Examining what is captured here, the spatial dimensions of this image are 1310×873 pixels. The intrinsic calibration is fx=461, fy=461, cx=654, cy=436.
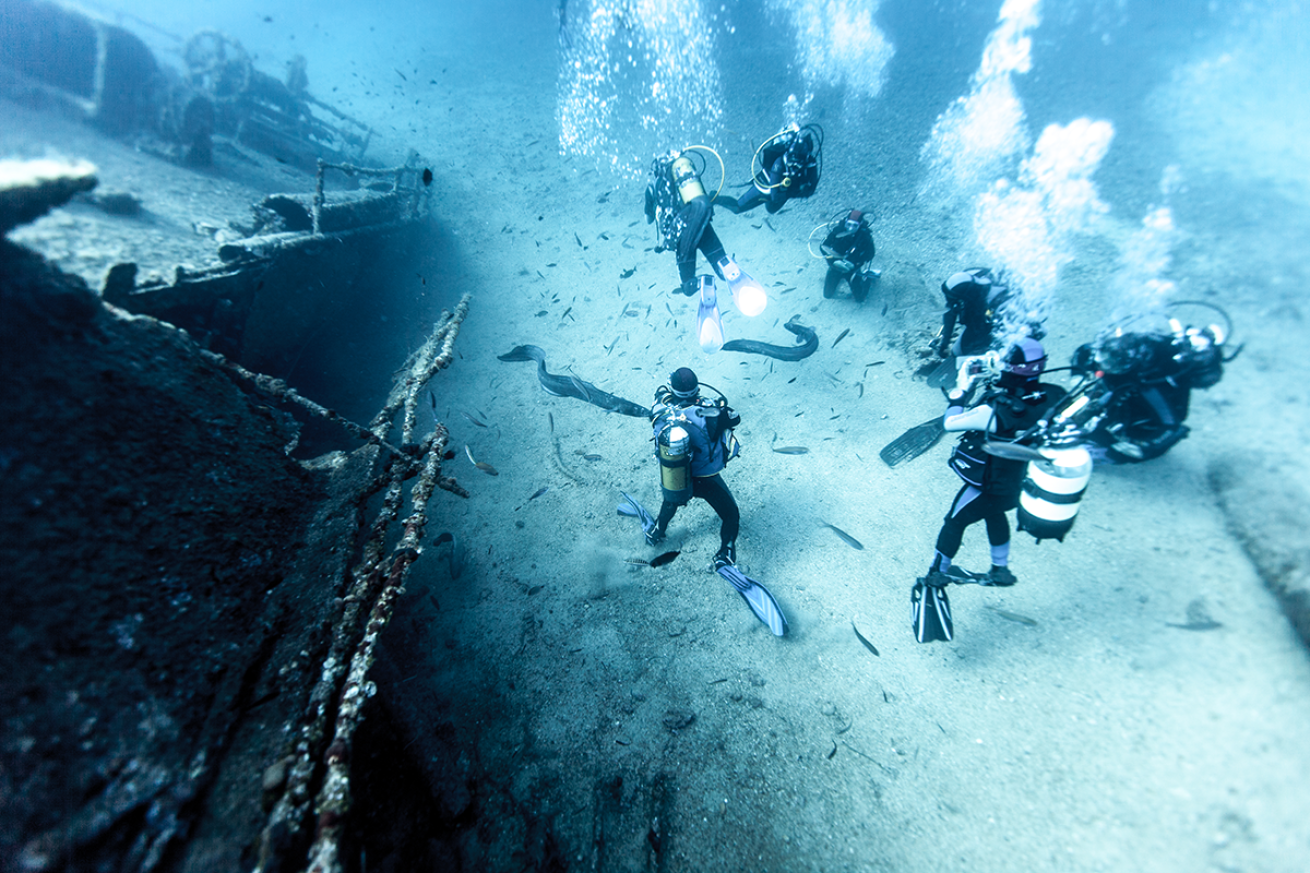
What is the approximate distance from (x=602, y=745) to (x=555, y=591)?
1.68 meters

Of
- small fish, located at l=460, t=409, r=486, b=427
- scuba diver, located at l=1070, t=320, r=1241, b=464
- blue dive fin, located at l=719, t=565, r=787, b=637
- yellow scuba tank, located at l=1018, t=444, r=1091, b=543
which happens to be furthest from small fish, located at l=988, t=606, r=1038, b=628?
small fish, located at l=460, t=409, r=486, b=427

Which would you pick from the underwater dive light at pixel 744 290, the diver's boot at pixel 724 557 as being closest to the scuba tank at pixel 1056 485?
the diver's boot at pixel 724 557

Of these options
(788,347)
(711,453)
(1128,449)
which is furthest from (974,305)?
(711,453)

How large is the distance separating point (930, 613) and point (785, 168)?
19.9ft

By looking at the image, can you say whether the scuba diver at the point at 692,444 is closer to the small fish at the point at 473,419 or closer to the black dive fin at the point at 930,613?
the black dive fin at the point at 930,613

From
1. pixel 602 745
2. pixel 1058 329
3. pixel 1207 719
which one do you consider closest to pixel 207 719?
pixel 602 745

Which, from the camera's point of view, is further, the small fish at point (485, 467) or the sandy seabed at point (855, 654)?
the small fish at point (485, 467)

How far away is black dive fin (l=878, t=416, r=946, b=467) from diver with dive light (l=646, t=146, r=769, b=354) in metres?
2.87

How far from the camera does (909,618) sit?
180 inches

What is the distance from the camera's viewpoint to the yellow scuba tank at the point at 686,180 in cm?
659

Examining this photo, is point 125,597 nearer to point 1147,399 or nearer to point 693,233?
point 693,233

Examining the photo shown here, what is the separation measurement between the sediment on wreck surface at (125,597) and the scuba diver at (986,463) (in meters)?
5.06

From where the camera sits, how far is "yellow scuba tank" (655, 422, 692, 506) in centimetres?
410

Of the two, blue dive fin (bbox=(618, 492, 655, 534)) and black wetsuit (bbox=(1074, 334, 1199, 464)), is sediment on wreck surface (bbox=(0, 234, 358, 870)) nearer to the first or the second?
blue dive fin (bbox=(618, 492, 655, 534))
